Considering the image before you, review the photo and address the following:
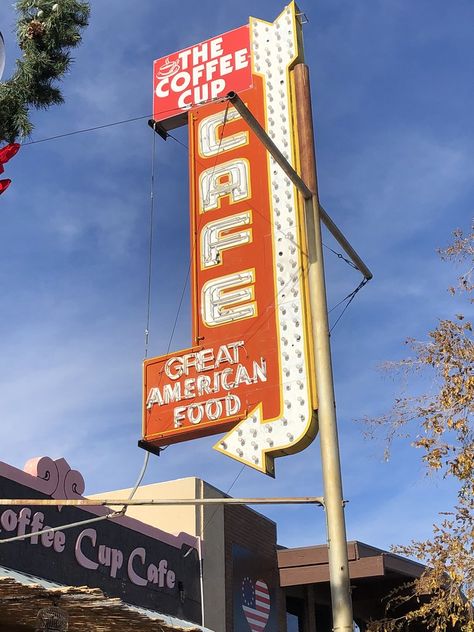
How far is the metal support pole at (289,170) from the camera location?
27.2 feet

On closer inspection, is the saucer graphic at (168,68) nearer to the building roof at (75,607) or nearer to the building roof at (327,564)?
the building roof at (327,564)

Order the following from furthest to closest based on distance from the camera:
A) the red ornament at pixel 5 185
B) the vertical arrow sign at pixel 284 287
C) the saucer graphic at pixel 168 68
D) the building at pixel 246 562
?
the building at pixel 246 562
the saucer graphic at pixel 168 68
the vertical arrow sign at pixel 284 287
the red ornament at pixel 5 185

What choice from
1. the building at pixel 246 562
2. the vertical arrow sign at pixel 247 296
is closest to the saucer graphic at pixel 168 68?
the vertical arrow sign at pixel 247 296

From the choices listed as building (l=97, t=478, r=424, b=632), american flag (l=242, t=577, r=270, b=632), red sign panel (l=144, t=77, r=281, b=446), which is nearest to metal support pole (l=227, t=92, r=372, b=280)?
red sign panel (l=144, t=77, r=281, b=446)

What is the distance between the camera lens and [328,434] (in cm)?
791

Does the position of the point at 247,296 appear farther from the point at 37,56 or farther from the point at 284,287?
the point at 37,56

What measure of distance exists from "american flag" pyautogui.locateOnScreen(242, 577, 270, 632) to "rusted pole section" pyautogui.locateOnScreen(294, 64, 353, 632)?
10.6 m

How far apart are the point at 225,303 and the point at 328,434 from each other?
585 centimetres

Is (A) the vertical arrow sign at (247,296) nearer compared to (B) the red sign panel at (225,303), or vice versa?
(A) the vertical arrow sign at (247,296)

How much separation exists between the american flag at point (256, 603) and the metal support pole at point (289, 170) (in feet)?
31.7

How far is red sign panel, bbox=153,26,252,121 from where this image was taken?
15.6 m

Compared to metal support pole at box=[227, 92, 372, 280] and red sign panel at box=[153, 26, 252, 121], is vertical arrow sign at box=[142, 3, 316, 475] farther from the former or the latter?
metal support pole at box=[227, 92, 372, 280]

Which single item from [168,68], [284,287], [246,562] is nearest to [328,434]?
[284,287]

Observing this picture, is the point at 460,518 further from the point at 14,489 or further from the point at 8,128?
the point at 8,128
